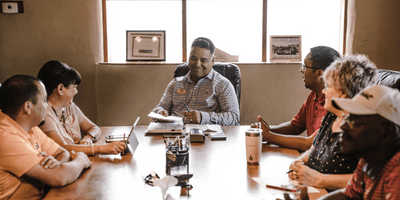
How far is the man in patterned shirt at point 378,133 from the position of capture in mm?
755

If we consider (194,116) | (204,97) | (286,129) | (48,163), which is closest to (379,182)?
(48,163)

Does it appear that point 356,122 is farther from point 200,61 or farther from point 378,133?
point 200,61

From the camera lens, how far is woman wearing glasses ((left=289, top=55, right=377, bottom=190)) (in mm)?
1034

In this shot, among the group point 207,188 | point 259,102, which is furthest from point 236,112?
point 207,188

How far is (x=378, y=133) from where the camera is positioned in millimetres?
755

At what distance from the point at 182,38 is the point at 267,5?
1.04 meters

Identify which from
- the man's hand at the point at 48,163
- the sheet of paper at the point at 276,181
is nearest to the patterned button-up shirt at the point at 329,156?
the sheet of paper at the point at 276,181

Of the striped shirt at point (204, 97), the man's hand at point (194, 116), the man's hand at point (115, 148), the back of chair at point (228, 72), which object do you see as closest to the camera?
the man's hand at point (115, 148)

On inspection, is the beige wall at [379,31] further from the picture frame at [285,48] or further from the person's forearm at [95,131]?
the person's forearm at [95,131]

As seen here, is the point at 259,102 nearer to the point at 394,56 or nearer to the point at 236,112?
the point at 236,112

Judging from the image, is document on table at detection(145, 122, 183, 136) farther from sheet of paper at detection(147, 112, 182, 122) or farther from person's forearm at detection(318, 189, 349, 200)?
person's forearm at detection(318, 189, 349, 200)

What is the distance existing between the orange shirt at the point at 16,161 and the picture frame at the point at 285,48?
9.83 feet

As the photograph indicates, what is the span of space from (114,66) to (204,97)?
4.64 ft

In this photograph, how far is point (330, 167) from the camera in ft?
4.04
